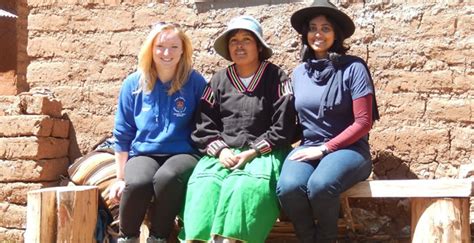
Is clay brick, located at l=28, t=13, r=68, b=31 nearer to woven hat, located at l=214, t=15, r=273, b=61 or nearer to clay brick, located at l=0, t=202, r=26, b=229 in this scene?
clay brick, located at l=0, t=202, r=26, b=229

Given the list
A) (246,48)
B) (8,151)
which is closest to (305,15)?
(246,48)

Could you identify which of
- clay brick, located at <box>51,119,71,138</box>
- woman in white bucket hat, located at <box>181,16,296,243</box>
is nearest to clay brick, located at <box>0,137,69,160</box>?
clay brick, located at <box>51,119,71,138</box>

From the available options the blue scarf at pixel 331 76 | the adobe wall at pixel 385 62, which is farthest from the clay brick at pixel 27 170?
the blue scarf at pixel 331 76

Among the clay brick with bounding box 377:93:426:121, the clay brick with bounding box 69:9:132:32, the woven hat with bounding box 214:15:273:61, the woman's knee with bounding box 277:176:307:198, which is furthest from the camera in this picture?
the clay brick with bounding box 69:9:132:32

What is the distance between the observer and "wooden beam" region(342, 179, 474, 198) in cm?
369

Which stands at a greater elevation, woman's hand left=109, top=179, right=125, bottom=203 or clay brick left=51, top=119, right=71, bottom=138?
clay brick left=51, top=119, right=71, bottom=138

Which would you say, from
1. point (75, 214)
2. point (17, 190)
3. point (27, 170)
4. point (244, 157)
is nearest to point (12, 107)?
point (27, 170)

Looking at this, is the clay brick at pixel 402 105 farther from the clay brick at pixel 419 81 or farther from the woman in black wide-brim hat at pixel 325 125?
the woman in black wide-brim hat at pixel 325 125

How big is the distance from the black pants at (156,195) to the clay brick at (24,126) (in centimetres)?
131

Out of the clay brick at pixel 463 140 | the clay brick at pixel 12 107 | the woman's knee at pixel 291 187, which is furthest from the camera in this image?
the clay brick at pixel 12 107

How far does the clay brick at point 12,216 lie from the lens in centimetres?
534

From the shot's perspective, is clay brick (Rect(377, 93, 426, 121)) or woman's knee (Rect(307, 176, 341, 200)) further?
clay brick (Rect(377, 93, 426, 121))

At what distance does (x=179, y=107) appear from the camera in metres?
4.51

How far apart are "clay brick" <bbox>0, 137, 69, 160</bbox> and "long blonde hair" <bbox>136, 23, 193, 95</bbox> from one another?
119 centimetres
